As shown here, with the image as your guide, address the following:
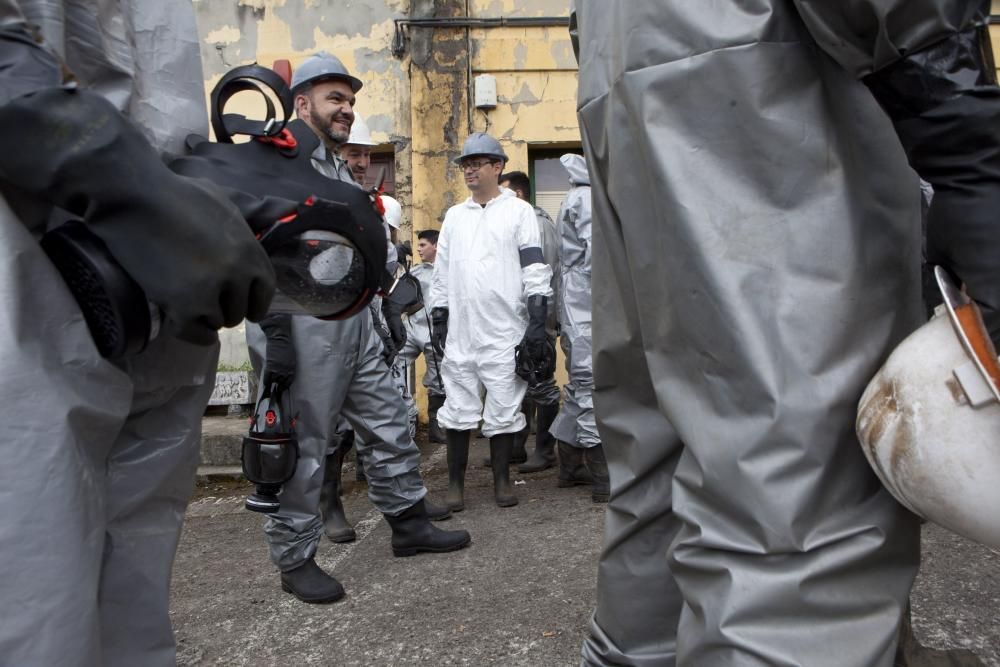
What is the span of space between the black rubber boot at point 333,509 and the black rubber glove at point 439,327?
150 centimetres

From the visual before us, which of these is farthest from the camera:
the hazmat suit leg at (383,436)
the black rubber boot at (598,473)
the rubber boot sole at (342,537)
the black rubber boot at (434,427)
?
the black rubber boot at (434,427)

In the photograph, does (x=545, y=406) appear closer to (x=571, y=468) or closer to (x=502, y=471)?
(x=571, y=468)

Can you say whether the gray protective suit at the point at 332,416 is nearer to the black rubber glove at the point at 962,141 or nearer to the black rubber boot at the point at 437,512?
the black rubber boot at the point at 437,512

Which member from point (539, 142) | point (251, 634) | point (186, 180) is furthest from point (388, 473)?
point (539, 142)

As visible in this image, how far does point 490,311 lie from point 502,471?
0.90m

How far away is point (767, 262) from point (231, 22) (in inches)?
313

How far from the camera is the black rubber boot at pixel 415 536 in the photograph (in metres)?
3.66

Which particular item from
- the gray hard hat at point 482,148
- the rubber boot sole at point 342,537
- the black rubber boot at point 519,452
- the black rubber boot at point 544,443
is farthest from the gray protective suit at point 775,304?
the black rubber boot at point 519,452

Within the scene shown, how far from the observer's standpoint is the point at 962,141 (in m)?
1.18

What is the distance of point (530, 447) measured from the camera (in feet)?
22.1

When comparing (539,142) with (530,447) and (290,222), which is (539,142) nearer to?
(530,447)

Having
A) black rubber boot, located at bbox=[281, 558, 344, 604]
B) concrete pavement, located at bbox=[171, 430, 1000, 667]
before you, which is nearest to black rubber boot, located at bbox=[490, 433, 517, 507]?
concrete pavement, located at bbox=[171, 430, 1000, 667]

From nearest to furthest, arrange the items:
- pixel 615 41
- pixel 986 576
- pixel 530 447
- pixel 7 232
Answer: pixel 7 232, pixel 615 41, pixel 986 576, pixel 530 447

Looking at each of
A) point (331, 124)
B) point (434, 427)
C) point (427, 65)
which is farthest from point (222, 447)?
point (427, 65)
